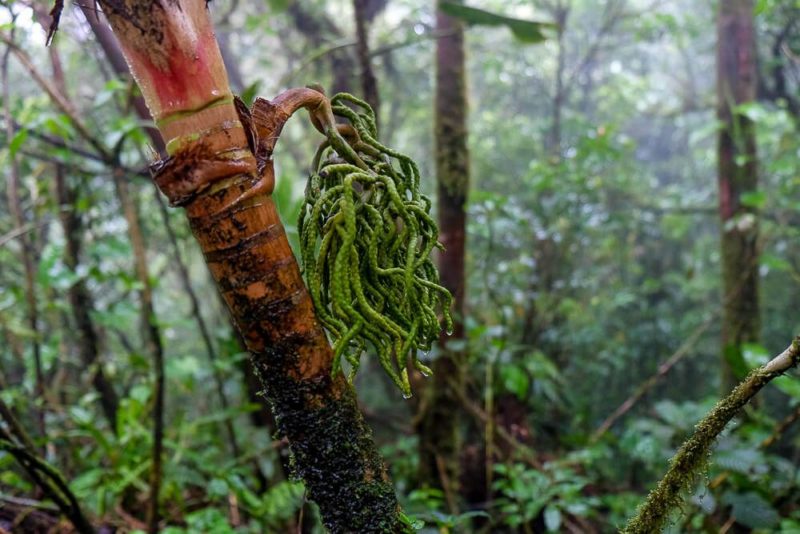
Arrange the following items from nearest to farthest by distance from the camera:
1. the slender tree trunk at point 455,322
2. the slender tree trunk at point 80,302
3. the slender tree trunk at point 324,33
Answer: the slender tree trunk at point 455,322, the slender tree trunk at point 80,302, the slender tree trunk at point 324,33

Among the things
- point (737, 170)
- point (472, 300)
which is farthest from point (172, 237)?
point (737, 170)

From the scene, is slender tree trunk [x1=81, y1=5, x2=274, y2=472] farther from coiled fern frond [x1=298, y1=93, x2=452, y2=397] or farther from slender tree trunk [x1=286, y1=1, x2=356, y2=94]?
slender tree trunk [x1=286, y1=1, x2=356, y2=94]

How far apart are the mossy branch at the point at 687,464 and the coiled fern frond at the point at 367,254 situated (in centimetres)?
37

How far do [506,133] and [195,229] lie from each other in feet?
20.6

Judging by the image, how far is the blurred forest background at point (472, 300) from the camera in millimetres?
2137

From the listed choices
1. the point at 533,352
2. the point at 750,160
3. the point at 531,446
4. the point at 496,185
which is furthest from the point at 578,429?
the point at 496,185

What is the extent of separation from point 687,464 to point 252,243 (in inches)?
26.2

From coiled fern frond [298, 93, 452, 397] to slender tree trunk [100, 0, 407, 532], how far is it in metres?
0.04

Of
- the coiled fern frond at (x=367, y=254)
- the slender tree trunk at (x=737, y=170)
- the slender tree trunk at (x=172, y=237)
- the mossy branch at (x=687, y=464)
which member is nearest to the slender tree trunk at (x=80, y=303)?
the slender tree trunk at (x=172, y=237)

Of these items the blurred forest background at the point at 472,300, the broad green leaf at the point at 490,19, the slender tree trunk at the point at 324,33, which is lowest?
the blurred forest background at the point at 472,300

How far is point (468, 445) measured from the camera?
3.40 m

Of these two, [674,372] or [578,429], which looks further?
[674,372]

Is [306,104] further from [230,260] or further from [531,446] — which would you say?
[531,446]

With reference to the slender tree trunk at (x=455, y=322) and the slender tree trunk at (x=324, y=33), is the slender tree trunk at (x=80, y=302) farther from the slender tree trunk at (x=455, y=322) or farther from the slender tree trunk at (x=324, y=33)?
the slender tree trunk at (x=324, y=33)
